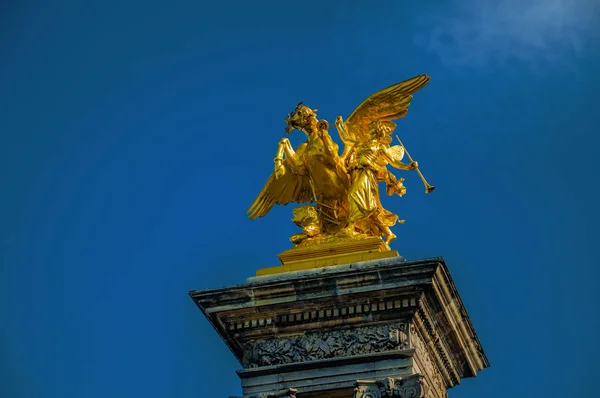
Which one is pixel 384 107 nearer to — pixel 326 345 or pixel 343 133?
pixel 343 133

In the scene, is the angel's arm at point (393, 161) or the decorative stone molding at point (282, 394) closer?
the decorative stone molding at point (282, 394)

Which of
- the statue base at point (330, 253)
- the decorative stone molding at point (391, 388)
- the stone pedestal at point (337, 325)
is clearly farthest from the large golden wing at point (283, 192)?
the decorative stone molding at point (391, 388)

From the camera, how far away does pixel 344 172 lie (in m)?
20.6

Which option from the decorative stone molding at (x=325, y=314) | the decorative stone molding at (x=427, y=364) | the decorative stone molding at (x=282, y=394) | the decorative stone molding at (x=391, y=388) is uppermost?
the decorative stone molding at (x=325, y=314)

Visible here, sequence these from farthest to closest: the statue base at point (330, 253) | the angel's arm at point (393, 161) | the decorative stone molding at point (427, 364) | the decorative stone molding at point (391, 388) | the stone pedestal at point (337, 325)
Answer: the angel's arm at point (393, 161) < the statue base at point (330, 253) < the decorative stone molding at point (427, 364) < the stone pedestal at point (337, 325) < the decorative stone molding at point (391, 388)

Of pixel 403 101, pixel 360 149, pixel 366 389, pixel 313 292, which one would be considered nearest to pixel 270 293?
pixel 313 292

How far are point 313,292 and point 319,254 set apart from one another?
48.8 inches

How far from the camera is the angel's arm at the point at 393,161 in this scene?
815 inches

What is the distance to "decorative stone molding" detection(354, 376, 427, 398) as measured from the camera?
17297 millimetres

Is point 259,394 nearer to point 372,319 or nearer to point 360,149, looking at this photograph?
point 372,319

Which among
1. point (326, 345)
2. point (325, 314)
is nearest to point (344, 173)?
point (325, 314)

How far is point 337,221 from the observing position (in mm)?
20312

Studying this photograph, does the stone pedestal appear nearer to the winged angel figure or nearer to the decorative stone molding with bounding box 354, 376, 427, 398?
the decorative stone molding with bounding box 354, 376, 427, 398

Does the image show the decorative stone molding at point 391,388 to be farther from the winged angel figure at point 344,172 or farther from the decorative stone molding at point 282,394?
the winged angel figure at point 344,172
